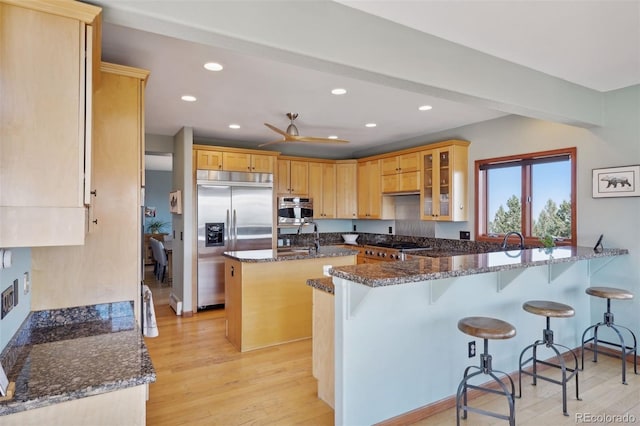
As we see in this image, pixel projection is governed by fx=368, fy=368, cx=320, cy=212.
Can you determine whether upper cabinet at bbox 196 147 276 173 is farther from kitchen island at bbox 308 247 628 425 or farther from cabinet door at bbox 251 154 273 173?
kitchen island at bbox 308 247 628 425

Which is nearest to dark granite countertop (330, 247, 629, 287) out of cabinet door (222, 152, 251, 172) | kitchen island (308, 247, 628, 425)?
kitchen island (308, 247, 628, 425)

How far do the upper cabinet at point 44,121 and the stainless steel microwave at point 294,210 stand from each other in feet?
13.8

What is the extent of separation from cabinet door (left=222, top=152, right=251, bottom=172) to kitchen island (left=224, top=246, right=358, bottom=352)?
1751mm

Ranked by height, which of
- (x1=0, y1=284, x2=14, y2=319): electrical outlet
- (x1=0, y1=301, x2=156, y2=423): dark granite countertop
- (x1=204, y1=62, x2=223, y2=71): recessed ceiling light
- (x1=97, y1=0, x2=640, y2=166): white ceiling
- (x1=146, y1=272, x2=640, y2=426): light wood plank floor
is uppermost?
(x1=97, y1=0, x2=640, y2=166): white ceiling

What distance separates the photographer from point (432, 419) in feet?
8.04

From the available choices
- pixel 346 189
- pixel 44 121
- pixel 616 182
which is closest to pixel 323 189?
pixel 346 189

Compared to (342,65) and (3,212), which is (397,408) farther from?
(3,212)

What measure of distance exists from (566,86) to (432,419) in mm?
2959

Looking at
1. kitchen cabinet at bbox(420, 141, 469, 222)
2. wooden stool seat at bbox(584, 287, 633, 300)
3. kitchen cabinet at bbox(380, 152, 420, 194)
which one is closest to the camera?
wooden stool seat at bbox(584, 287, 633, 300)

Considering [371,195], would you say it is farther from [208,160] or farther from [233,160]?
[208,160]

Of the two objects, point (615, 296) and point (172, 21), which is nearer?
point (172, 21)

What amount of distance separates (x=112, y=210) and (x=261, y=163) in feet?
11.2

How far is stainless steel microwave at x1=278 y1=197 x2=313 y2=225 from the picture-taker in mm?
5574

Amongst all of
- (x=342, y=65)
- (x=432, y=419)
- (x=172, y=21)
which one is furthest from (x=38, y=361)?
(x=432, y=419)
